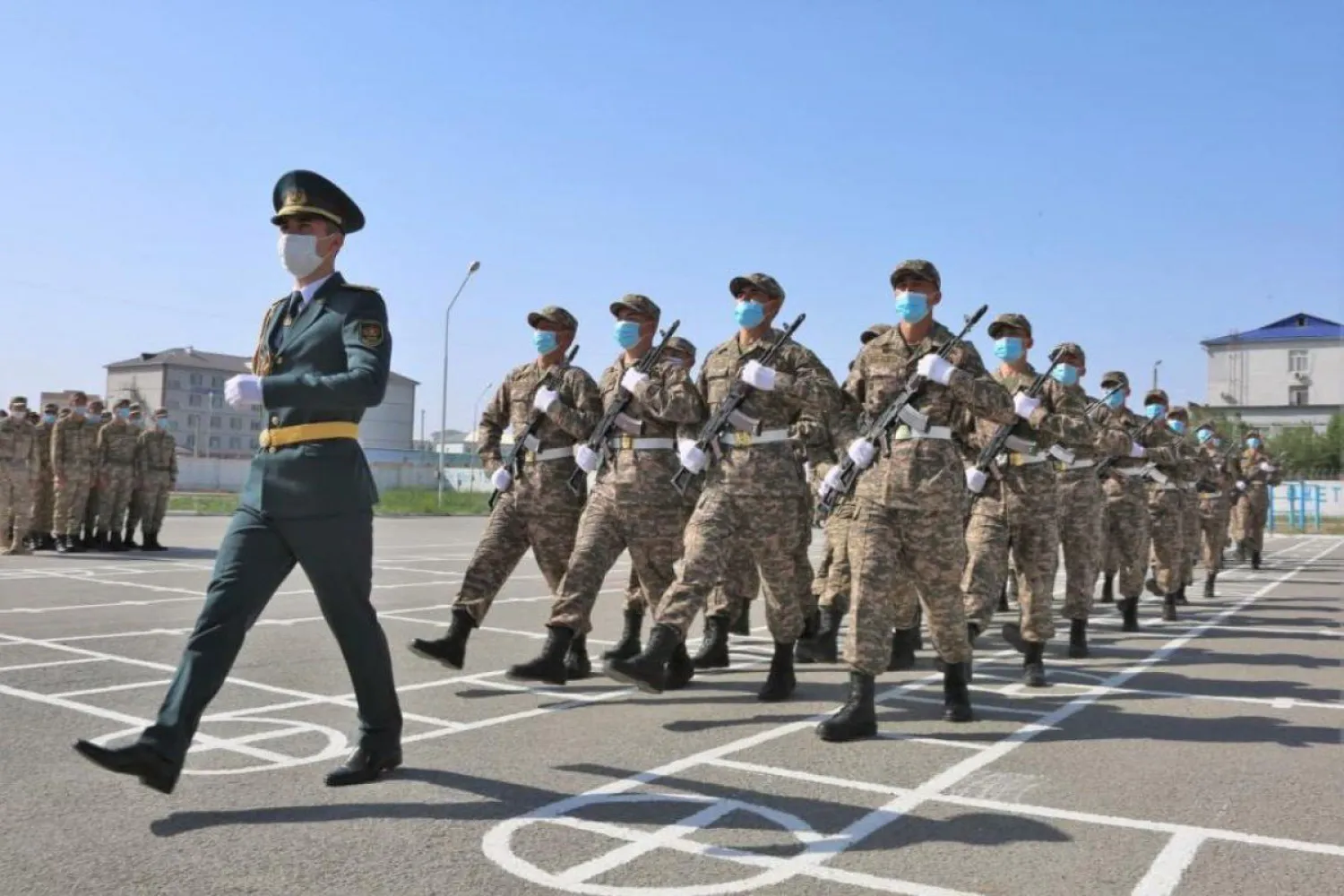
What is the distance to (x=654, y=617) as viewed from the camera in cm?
617

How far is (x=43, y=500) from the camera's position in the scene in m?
17.3

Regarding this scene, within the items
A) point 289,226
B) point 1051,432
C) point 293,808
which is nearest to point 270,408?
point 289,226

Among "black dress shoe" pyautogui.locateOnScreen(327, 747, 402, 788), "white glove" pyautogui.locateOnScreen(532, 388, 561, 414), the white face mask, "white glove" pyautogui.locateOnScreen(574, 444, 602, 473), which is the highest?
the white face mask

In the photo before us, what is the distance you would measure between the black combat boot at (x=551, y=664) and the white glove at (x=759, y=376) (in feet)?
5.49

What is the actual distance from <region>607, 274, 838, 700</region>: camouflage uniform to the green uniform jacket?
213cm

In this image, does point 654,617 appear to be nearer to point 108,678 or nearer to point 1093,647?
point 108,678

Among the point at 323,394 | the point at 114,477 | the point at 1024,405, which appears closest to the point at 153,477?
the point at 114,477

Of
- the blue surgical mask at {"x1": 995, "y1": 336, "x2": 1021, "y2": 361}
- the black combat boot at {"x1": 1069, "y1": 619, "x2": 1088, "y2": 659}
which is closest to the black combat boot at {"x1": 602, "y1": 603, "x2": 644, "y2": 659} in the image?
the blue surgical mask at {"x1": 995, "y1": 336, "x2": 1021, "y2": 361}

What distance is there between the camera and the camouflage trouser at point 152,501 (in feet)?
57.2

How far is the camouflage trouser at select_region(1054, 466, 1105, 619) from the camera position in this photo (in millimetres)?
8547

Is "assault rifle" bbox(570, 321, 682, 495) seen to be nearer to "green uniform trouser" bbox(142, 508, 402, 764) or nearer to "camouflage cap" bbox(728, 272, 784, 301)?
"camouflage cap" bbox(728, 272, 784, 301)

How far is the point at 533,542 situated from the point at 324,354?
2709 millimetres

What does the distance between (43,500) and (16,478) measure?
149 cm

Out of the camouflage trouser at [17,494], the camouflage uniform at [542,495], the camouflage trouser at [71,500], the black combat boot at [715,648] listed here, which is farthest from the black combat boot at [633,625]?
the camouflage trouser at [71,500]
